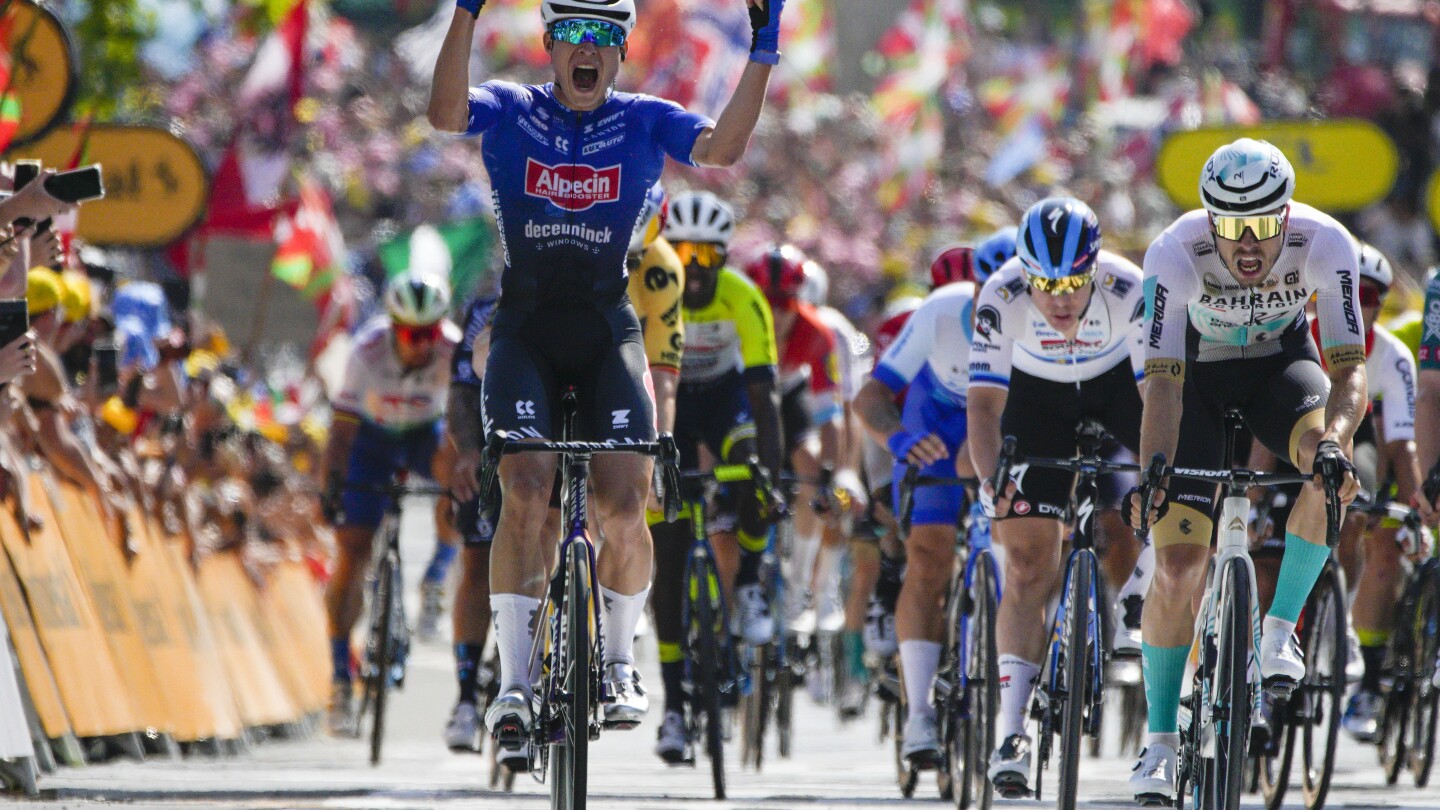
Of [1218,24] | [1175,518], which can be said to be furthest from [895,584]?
[1218,24]

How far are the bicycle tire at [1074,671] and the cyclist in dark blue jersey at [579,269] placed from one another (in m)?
1.39

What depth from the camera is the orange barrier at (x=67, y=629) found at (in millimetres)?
9703

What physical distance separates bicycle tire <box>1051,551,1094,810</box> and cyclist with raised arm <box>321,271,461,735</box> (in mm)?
5615

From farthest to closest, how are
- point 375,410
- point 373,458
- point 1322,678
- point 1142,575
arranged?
point 373,458 → point 375,410 → point 1322,678 → point 1142,575

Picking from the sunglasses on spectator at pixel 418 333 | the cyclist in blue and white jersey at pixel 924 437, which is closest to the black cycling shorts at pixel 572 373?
the cyclist in blue and white jersey at pixel 924 437

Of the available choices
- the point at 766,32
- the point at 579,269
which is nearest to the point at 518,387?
the point at 579,269

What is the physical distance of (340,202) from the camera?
1497 inches

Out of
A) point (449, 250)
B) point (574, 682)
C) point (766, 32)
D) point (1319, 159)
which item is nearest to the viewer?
point (574, 682)

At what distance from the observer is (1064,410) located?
8680mm

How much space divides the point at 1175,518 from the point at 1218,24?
53.0m

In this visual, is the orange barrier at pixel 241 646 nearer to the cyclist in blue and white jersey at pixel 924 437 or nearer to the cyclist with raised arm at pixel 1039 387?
the cyclist in blue and white jersey at pixel 924 437

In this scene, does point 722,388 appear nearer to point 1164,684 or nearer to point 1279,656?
point 1164,684

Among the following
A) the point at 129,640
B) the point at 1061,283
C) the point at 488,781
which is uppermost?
the point at 1061,283

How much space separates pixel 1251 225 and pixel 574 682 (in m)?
2.54
